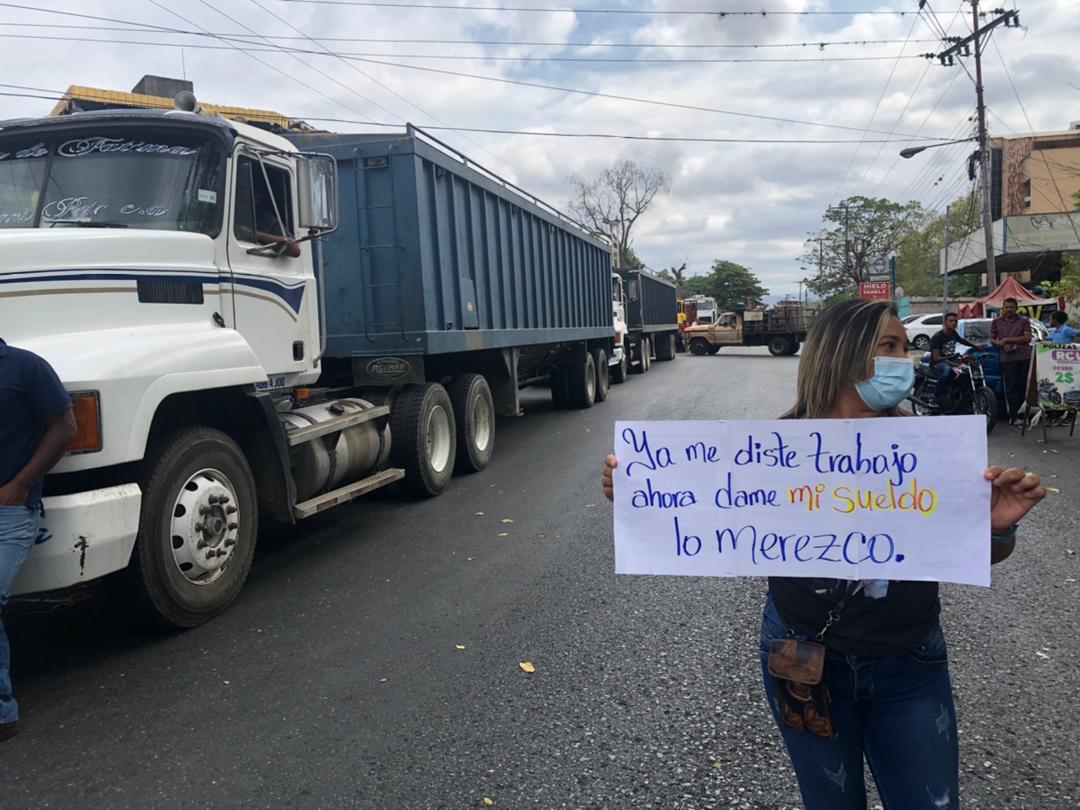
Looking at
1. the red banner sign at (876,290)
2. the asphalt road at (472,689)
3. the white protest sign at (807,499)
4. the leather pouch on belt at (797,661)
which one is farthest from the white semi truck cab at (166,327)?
the red banner sign at (876,290)

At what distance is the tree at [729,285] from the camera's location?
373ft

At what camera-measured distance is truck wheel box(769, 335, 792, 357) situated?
34031 mm

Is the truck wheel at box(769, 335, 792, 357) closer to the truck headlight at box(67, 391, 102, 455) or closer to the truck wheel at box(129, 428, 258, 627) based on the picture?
the truck wheel at box(129, 428, 258, 627)

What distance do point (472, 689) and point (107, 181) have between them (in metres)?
3.54

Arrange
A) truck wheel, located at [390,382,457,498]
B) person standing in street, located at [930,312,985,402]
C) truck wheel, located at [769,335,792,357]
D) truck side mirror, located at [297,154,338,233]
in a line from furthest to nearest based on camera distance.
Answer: truck wheel, located at [769,335,792,357], person standing in street, located at [930,312,985,402], truck wheel, located at [390,382,457,498], truck side mirror, located at [297,154,338,233]

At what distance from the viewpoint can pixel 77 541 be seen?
3.79 metres

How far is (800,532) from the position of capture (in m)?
2.08

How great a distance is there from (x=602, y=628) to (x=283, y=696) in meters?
1.66

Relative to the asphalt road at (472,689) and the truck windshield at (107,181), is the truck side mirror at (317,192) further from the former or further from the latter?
the asphalt road at (472,689)

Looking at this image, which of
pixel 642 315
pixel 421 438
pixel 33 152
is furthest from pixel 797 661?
pixel 642 315

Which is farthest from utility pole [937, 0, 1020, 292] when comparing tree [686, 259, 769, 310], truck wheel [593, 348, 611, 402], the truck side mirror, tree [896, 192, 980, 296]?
tree [686, 259, 769, 310]

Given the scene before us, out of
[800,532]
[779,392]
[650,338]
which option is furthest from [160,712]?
[650,338]

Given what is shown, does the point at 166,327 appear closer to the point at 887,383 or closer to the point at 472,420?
the point at 887,383

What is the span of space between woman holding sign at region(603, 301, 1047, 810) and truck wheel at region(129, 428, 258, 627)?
3.37m
